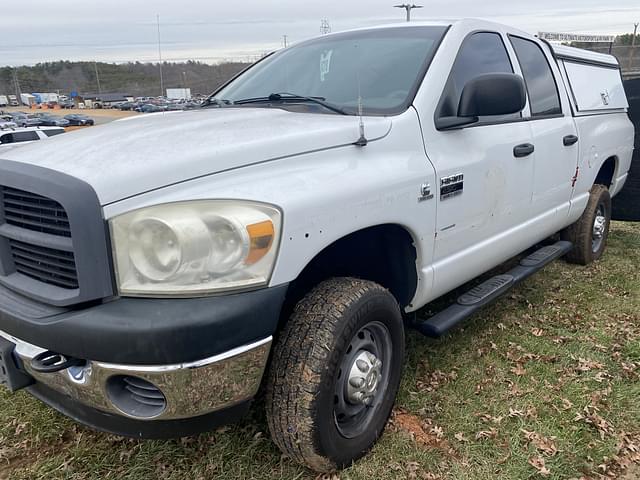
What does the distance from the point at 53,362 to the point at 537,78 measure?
354 centimetres

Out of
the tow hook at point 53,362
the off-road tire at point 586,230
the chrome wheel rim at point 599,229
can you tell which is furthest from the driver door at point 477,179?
the chrome wheel rim at point 599,229

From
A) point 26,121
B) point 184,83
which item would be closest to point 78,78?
point 184,83

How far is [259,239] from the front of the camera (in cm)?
183

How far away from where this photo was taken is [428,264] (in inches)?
107

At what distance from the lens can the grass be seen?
242 centimetres

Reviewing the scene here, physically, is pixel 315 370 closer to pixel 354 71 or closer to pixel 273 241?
pixel 273 241

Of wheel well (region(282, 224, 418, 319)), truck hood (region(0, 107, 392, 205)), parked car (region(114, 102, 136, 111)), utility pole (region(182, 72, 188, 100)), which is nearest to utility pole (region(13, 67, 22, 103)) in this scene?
parked car (region(114, 102, 136, 111))

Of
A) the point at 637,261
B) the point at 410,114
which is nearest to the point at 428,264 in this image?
the point at 410,114

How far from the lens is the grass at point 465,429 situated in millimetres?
2424

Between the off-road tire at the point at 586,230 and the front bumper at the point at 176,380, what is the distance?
3.88m

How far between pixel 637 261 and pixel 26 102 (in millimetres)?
100072

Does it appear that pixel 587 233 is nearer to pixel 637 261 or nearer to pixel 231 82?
pixel 637 261

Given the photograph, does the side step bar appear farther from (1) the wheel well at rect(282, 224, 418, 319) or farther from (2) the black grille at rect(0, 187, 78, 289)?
(2) the black grille at rect(0, 187, 78, 289)

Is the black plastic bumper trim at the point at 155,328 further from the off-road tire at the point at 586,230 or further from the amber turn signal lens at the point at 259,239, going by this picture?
the off-road tire at the point at 586,230
